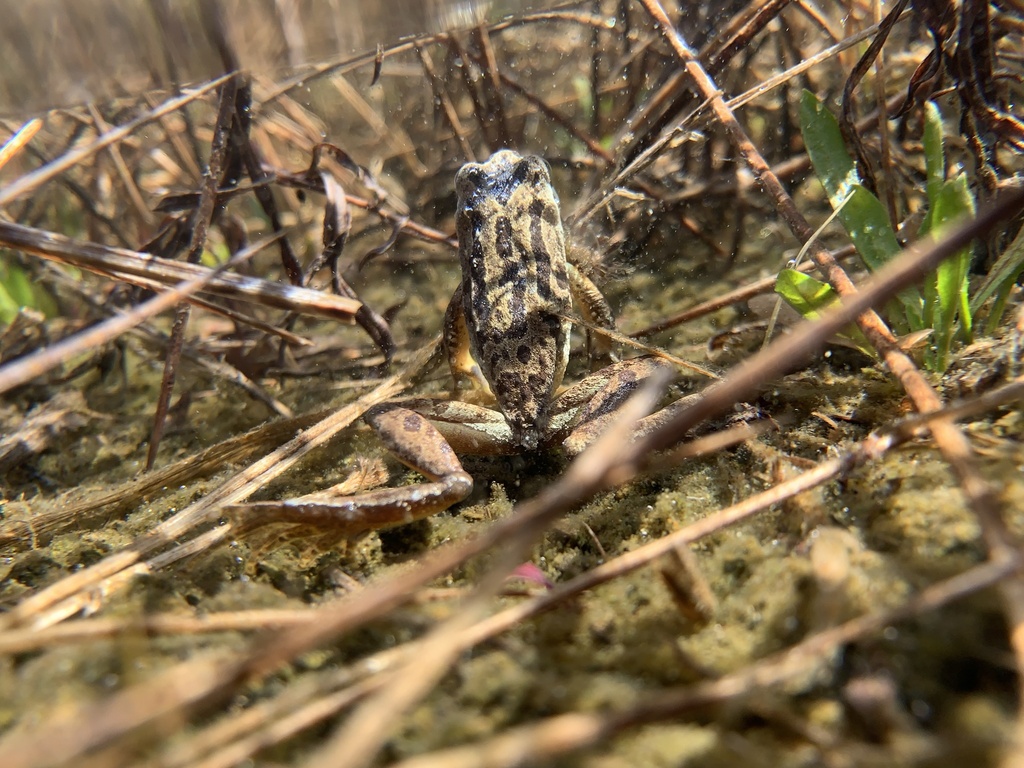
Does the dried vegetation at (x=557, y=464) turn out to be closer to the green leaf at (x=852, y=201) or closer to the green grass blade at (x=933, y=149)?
the green leaf at (x=852, y=201)

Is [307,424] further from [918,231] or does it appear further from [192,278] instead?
[918,231]

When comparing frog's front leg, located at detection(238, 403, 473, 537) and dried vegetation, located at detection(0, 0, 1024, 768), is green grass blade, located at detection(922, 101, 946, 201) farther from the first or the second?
Answer: frog's front leg, located at detection(238, 403, 473, 537)

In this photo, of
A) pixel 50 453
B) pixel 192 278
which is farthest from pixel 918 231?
pixel 50 453

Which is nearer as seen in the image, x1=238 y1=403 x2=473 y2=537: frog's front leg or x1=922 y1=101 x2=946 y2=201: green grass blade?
x1=238 y1=403 x2=473 y2=537: frog's front leg

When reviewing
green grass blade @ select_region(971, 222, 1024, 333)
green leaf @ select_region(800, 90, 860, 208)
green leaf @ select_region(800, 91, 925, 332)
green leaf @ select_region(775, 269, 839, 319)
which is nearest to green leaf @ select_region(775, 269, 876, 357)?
green leaf @ select_region(775, 269, 839, 319)

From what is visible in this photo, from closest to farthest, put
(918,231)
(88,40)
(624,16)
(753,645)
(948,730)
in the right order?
(948,730) → (753,645) → (918,231) → (624,16) → (88,40)

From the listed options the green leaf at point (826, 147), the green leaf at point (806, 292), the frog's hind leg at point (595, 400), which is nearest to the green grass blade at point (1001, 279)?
the green leaf at point (806, 292)
